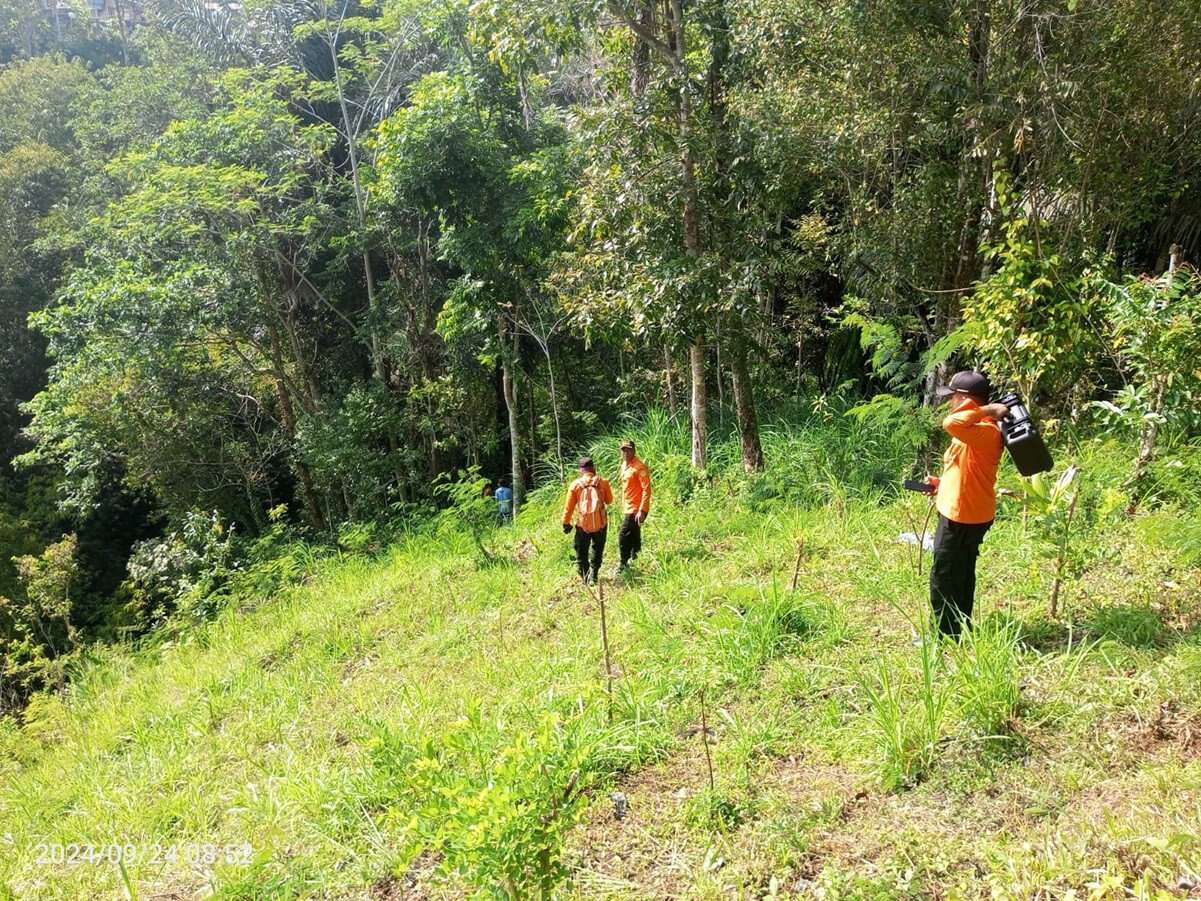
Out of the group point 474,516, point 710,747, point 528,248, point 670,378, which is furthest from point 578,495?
point 528,248

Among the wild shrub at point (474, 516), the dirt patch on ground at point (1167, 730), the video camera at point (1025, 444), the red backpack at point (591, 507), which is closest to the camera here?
the dirt patch on ground at point (1167, 730)

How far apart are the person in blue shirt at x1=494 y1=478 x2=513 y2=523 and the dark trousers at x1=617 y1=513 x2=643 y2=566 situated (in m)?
4.31

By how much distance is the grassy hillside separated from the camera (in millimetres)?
2449

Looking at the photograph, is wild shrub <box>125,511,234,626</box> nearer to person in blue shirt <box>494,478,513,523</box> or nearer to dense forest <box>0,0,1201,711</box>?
dense forest <box>0,0,1201,711</box>

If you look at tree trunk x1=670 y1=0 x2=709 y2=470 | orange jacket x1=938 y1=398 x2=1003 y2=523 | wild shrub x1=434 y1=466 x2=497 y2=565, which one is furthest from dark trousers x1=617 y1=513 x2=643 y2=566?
orange jacket x1=938 y1=398 x2=1003 y2=523

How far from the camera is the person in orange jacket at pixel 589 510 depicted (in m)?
6.13

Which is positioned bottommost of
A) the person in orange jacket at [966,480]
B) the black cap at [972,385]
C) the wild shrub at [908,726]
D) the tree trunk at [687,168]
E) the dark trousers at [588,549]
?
the dark trousers at [588,549]

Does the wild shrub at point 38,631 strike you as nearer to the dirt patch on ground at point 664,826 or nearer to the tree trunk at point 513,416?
the tree trunk at point 513,416

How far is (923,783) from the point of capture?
9.36ft

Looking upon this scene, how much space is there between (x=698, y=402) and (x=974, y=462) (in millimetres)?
4554

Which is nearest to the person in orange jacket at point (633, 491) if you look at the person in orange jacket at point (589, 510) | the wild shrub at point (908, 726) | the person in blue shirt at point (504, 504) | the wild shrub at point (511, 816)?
the person in orange jacket at point (589, 510)

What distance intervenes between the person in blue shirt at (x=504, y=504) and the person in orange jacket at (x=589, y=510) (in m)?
4.36

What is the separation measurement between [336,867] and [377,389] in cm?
1023
